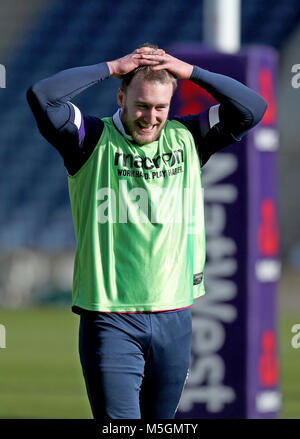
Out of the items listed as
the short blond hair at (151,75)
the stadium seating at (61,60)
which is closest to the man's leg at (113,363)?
the short blond hair at (151,75)

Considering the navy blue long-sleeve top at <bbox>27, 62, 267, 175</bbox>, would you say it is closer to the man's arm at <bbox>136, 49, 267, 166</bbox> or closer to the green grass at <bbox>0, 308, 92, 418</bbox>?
the man's arm at <bbox>136, 49, 267, 166</bbox>

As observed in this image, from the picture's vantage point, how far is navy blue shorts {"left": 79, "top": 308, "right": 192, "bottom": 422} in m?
2.90

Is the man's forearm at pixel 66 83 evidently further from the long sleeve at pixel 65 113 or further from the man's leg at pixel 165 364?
the man's leg at pixel 165 364

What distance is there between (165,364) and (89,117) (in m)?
0.85

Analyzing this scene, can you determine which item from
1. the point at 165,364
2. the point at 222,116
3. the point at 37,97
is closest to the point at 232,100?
the point at 222,116

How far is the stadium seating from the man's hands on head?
12672mm

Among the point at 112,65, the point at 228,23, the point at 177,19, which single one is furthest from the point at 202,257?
the point at 177,19

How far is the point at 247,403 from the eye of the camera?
4.95 m

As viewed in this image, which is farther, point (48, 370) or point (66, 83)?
point (48, 370)

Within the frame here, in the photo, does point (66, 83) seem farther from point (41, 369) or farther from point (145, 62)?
point (41, 369)

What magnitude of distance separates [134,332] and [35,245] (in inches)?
512

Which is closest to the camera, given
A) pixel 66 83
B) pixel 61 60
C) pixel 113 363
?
pixel 113 363

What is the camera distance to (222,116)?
3164 mm

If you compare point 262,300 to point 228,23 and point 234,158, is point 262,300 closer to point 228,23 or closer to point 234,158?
point 234,158
